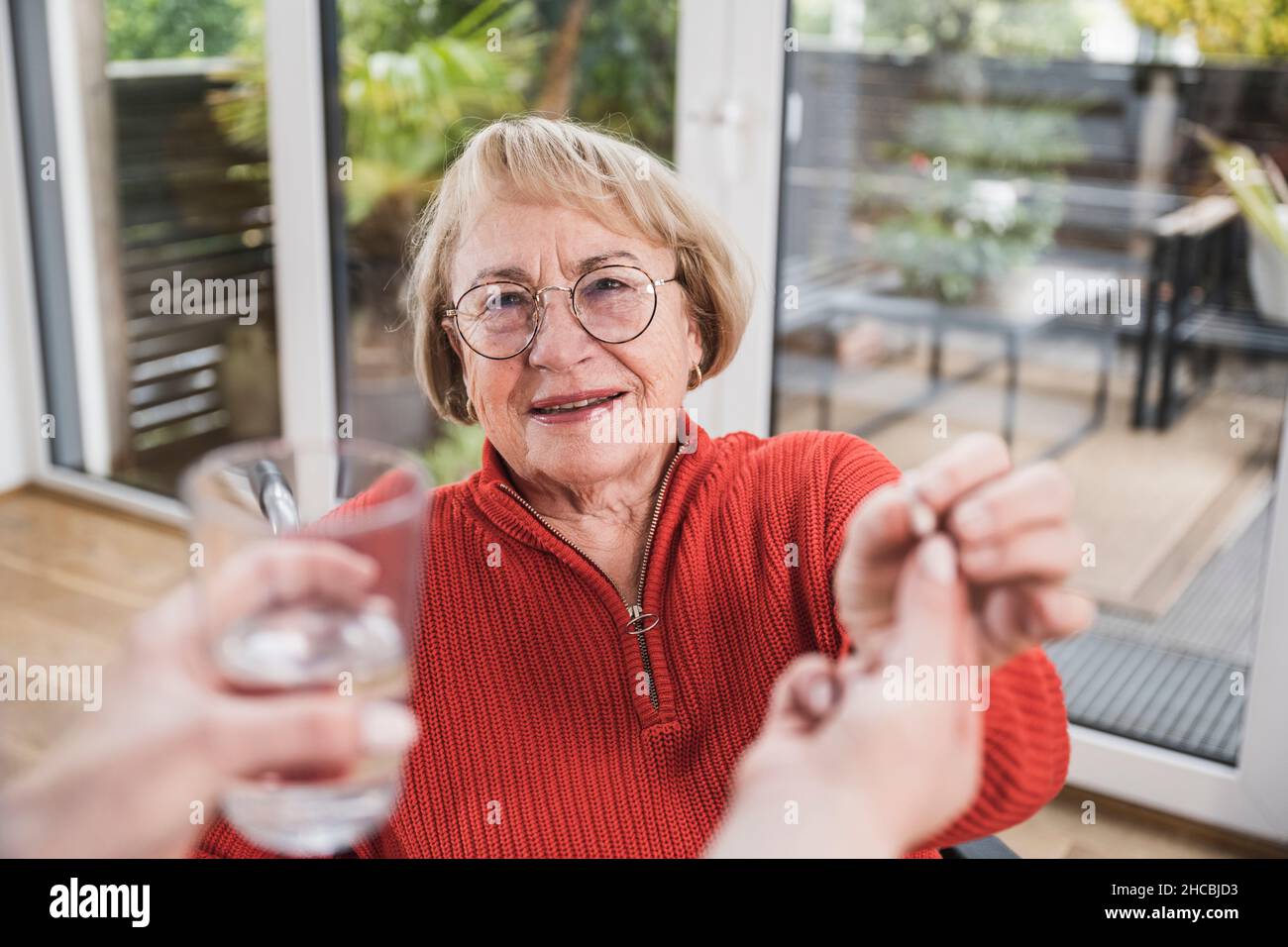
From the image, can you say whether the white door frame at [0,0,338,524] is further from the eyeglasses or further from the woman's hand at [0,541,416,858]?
the woman's hand at [0,541,416,858]

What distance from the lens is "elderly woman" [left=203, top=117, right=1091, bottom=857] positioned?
1062 mm

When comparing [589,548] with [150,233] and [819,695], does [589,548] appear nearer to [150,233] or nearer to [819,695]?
[819,695]

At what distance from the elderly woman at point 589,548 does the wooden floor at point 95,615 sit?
97cm

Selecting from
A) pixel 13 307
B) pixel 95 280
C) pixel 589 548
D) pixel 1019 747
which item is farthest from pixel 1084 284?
pixel 13 307

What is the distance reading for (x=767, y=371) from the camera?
256 centimetres

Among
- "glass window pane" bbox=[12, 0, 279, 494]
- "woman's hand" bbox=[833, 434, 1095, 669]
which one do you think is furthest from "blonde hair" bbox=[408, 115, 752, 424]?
"glass window pane" bbox=[12, 0, 279, 494]

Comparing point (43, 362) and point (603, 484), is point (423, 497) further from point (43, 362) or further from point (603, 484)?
point (43, 362)

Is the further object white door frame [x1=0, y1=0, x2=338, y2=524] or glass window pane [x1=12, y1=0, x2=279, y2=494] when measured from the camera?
glass window pane [x1=12, y1=0, x2=279, y2=494]

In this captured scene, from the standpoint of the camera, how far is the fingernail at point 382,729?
18.3 inches

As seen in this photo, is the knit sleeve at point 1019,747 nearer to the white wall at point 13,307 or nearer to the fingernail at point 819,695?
the fingernail at point 819,695

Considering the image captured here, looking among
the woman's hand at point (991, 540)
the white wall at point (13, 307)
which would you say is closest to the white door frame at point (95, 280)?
the white wall at point (13, 307)

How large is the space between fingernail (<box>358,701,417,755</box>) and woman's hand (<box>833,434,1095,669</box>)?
0.68 ft

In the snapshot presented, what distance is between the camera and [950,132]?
7.64 feet

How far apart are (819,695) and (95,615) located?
2.75 metres
